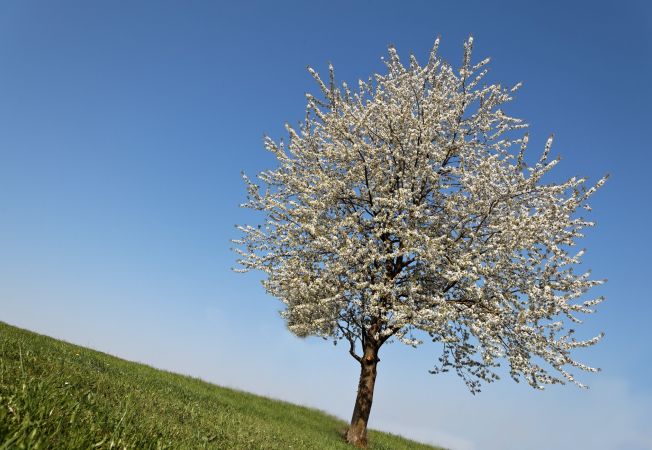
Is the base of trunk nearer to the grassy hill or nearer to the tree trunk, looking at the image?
the tree trunk

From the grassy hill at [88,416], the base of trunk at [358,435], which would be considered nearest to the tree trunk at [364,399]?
the base of trunk at [358,435]

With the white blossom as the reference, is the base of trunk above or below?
below

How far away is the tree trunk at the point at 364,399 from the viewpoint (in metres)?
20.1

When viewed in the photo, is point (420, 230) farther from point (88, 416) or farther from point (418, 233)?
point (88, 416)

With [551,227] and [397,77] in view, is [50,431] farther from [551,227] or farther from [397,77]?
[397,77]

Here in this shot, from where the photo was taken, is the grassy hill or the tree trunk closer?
the grassy hill

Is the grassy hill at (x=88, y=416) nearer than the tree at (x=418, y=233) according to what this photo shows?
Yes

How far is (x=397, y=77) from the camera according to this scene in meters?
23.6

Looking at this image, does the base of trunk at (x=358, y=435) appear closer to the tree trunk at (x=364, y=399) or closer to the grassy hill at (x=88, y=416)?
the tree trunk at (x=364, y=399)

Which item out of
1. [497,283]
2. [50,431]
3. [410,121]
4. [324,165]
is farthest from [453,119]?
[50,431]

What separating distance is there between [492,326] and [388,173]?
23.2ft

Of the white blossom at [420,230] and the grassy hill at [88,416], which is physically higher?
the white blossom at [420,230]

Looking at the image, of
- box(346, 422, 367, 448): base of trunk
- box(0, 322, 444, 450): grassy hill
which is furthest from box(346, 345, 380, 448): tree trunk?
box(0, 322, 444, 450): grassy hill

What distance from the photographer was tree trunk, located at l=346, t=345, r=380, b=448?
792 inches
